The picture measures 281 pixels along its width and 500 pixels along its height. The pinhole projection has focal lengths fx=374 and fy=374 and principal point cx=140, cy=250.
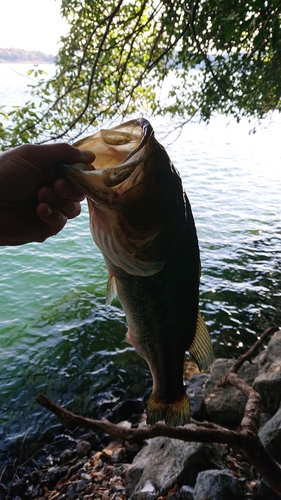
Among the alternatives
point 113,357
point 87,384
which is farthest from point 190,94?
point 87,384

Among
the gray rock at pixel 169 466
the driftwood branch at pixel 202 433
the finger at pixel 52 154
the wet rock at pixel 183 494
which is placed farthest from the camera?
the gray rock at pixel 169 466

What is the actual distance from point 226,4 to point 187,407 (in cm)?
714

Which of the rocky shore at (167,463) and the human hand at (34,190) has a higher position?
the human hand at (34,190)

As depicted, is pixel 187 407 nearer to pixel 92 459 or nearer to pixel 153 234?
pixel 153 234

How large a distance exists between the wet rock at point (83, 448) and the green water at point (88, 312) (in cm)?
64

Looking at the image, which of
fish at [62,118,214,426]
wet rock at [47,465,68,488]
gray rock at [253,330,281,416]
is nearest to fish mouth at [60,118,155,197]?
fish at [62,118,214,426]

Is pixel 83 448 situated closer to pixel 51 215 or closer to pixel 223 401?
pixel 223 401

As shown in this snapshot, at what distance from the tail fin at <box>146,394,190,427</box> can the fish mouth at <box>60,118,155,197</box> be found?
1.61 meters

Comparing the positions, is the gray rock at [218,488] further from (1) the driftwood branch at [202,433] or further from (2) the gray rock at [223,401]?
(2) the gray rock at [223,401]

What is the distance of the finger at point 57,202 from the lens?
236cm

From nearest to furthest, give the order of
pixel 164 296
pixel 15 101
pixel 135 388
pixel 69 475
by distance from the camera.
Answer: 1. pixel 164 296
2. pixel 69 475
3. pixel 135 388
4. pixel 15 101

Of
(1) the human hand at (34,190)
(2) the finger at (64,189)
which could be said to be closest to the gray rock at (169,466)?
(1) the human hand at (34,190)

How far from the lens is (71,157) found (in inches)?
77.6

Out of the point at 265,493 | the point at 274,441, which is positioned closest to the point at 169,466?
the point at 265,493
